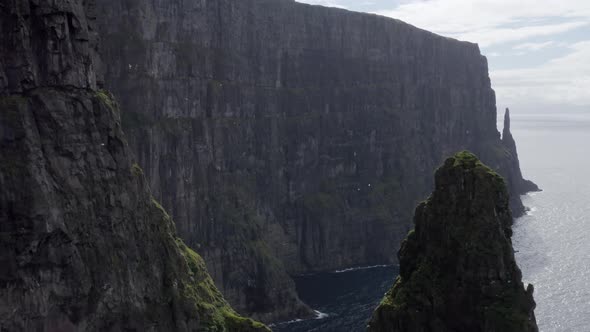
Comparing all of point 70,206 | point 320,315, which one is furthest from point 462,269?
point 320,315

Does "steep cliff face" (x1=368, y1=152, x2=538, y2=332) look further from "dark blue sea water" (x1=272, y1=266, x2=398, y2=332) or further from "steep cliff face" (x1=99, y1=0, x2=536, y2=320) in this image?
"steep cliff face" (x1=99, y1=0, x2=536, y2=320)

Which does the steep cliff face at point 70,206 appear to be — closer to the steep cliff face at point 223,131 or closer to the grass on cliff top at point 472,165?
the grass on cliff top at point 472,165

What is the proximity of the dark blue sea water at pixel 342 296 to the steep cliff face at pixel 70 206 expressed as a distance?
4782cm

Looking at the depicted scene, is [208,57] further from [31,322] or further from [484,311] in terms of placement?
[484,311]

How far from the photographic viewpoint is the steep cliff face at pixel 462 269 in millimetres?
56469

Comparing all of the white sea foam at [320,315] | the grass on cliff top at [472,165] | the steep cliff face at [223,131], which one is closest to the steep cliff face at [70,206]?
the grass on cliff top at [472,165]

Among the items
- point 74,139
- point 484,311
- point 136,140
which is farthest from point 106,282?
point 136,140

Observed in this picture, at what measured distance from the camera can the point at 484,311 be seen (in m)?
56.0

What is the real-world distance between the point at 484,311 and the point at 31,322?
1841 inches

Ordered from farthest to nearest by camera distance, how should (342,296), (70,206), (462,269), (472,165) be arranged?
1. (342,296)
2. (70,206)
3. (472,165)
4. (462,269)

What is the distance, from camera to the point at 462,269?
5825 cm

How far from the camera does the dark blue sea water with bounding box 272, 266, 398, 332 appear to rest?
140250 mm

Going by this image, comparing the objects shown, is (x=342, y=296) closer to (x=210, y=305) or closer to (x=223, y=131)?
(x=223, y=131)

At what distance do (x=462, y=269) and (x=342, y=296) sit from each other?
104990mm
